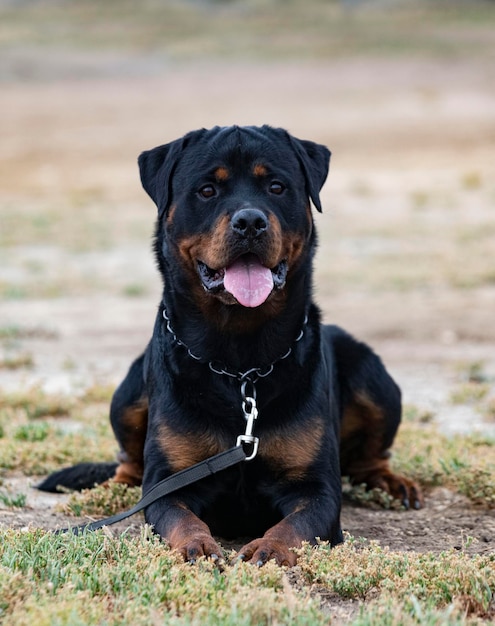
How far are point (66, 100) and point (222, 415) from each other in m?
38.3

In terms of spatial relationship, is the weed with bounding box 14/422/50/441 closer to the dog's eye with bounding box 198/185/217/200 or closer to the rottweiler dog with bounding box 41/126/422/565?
the rottweiler dog with bounding box 41/126/422/565

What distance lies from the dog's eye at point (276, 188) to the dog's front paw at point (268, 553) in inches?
60.5

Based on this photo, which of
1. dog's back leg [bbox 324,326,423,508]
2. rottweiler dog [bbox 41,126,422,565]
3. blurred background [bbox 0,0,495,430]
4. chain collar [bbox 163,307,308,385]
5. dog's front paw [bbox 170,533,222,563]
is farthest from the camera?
blurred background [bbox 0,0,495,430]

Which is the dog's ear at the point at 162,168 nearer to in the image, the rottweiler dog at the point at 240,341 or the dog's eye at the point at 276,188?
the rottweiler dog at the point at 240,341

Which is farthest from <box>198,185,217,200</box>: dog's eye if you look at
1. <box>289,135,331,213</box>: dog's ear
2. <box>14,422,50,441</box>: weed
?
<box>14,422,50,441</box>: weed

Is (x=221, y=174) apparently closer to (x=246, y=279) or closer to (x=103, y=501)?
(x=246, y=279)

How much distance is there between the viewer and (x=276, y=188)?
4.57 m

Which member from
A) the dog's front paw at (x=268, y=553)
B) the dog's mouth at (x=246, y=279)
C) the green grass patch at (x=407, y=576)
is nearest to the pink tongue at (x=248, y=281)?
the dog's mouth at (x=246, y=279)

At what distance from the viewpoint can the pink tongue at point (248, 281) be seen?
4.30 metres

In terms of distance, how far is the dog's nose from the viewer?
13.8ft

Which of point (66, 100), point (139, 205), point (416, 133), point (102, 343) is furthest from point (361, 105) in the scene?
point (102, 343)

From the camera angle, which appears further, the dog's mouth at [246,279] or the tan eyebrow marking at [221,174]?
the tan eyebrow marking at [221,174]

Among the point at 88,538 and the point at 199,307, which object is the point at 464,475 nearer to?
the point at 199,307

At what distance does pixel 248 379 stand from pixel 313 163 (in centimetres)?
111
